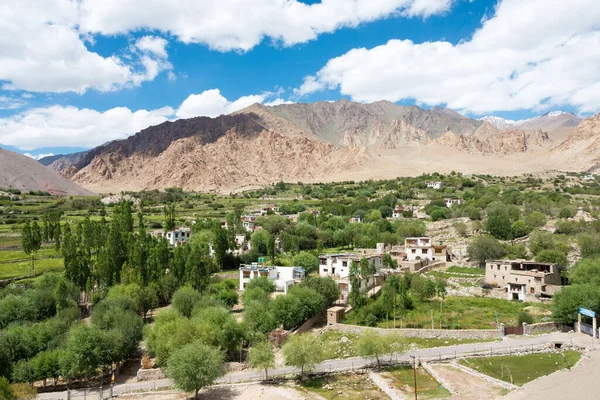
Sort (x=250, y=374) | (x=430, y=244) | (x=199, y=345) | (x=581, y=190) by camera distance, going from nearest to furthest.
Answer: (x=199, y=345)
(x=250, y=374)
(x=430, y=244)
(x=581, y=190)

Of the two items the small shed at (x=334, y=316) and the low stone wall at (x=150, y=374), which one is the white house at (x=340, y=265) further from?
the low stone wall at (x=150, y=374)

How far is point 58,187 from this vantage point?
16900 centimetres

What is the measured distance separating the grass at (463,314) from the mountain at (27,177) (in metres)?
149

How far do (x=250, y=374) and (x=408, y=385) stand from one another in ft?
32.4

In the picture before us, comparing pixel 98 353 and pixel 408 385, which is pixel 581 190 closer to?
pixel 408 385

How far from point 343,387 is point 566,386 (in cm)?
1157

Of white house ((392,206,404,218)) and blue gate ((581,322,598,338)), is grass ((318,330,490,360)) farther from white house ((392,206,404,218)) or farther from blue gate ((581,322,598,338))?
white house ((392,206,404,218))

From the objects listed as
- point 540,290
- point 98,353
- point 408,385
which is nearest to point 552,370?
point 408,385

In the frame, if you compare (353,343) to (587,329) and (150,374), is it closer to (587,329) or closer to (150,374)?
(150,374)

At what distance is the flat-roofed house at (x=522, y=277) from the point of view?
42156mm

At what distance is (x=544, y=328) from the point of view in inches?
1310

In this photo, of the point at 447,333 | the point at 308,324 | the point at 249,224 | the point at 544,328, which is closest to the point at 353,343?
the point at 308,324

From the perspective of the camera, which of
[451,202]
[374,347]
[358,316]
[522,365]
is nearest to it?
[522,365]

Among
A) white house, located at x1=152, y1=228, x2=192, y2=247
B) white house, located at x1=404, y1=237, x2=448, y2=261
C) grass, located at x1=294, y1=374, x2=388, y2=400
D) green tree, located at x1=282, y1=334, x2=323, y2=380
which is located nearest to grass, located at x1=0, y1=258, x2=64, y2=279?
white house, located at x1=152, y1=228, x2=192, y2=247
